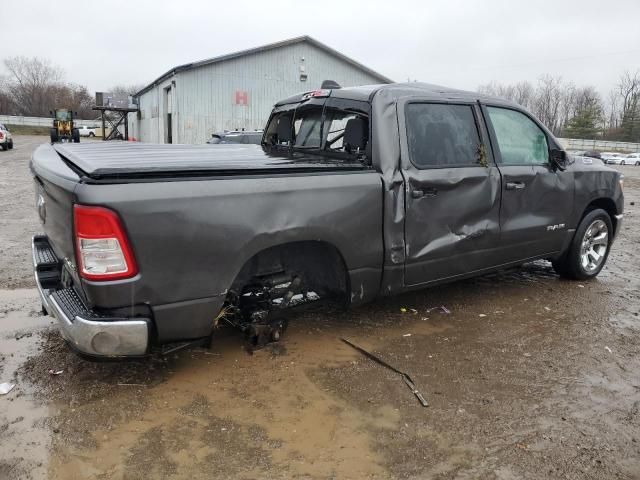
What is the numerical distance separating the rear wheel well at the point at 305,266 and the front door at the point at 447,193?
56 centimetres

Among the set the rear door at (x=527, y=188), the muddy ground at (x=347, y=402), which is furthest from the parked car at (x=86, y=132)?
the rear door at (x=527, y=188)

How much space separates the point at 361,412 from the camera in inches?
120

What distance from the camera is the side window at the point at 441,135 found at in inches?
157

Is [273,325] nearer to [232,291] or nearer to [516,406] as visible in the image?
[232,291]

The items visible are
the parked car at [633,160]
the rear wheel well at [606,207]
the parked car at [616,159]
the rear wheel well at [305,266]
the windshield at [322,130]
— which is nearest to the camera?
the rear wheel well at [305,266]

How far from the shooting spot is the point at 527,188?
470 centimetres

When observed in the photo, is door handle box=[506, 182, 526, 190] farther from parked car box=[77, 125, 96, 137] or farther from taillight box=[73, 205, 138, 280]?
parked car box=[77, 125, 96, 137]

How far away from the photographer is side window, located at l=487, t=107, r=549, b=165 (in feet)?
15.2

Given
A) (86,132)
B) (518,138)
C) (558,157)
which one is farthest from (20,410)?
(86,132)

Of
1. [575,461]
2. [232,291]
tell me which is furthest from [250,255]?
[575,461]

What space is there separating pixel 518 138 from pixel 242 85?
25.4m

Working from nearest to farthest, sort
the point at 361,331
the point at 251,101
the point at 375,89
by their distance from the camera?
the point at 375,89 → the point at 361,331 → the point at 251,101

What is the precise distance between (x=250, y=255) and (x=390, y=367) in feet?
4.24

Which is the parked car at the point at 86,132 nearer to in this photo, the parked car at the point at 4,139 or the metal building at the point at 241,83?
the parked car at the point at 4,139
